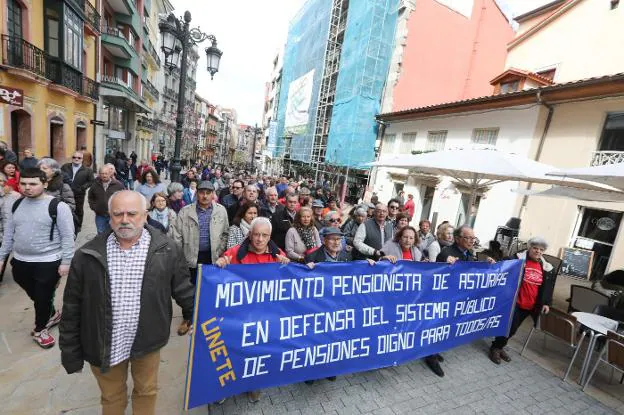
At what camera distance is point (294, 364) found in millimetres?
2732

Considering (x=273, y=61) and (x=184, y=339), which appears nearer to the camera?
(x=184, y=339)

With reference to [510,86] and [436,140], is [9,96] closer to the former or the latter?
[436,140]

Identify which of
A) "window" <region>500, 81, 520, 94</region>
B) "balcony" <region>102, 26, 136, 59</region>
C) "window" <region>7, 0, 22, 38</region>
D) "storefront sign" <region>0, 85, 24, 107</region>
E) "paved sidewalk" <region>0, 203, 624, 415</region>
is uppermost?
"balcony" <region>102, 26, 136, 59</region>

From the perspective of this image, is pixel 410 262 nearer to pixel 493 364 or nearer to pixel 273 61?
pixel 493 364

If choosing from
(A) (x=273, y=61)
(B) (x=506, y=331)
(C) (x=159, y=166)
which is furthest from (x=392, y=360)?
(A) (x=273, y=61)

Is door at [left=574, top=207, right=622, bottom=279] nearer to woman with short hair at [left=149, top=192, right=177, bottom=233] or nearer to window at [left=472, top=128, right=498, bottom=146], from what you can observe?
window at [left=472, top=128, right=498, bottom=146]

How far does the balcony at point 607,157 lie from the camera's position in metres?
8.49

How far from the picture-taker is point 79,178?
5.24 m

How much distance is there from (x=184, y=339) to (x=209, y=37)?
26.7 feet

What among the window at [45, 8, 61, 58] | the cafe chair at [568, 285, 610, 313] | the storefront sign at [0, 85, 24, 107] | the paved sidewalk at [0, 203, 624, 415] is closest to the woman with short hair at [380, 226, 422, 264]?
the paved sidewalk at [0, 203, 624, 415]

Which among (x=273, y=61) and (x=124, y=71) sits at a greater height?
(x=273, y=61)

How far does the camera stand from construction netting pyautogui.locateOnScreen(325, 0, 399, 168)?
56.2 ft

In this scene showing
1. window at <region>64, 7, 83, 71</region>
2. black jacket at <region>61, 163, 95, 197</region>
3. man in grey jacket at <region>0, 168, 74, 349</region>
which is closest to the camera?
man in grey jacket at <region>0, 168, 74, 349</region>

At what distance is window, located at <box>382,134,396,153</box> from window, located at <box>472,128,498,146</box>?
17.5 feet
